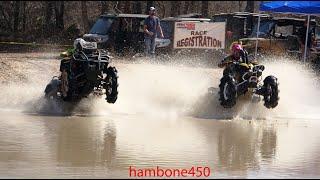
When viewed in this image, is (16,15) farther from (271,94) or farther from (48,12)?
(271,94)

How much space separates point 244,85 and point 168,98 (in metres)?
1.96

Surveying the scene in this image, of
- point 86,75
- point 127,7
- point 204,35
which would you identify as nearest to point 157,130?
point 86,75

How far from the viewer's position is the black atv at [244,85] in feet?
45.5

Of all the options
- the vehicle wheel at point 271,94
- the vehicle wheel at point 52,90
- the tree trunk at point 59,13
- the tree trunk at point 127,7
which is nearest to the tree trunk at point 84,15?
the tree trunk at point 59,13

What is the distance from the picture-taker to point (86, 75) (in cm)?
1352

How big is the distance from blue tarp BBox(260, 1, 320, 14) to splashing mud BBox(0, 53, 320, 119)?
3075mm

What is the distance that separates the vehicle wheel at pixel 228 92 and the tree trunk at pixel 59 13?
2590cm

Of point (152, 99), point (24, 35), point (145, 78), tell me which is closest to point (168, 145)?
point (152, 99)

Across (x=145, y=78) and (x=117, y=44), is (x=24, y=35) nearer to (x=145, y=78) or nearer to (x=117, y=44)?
(x=117, y=44)

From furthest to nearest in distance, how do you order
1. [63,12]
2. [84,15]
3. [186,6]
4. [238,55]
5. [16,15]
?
[186,6] < [63,12] < [84,15] < [16,15] < [238,55]

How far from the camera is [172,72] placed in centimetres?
1839

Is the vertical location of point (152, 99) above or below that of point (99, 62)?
below

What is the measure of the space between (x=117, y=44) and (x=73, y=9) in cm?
1914

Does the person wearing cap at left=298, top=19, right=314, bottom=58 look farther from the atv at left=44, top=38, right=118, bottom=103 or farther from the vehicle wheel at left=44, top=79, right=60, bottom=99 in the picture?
the vehicle wheel at left=44, top=79, right=60, bottom=99
